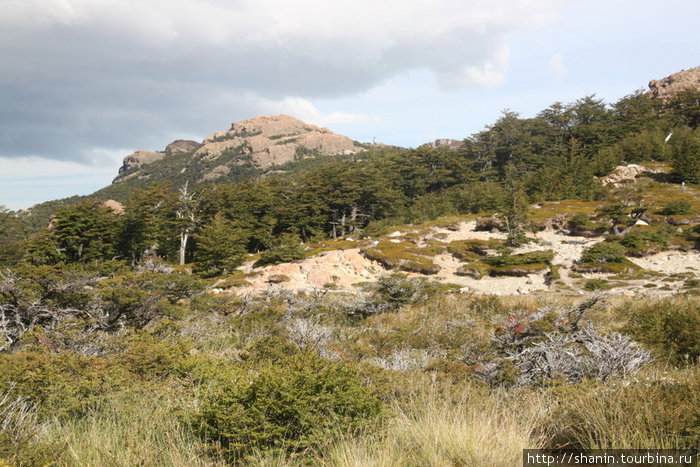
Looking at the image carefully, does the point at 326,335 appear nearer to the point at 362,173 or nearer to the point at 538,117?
the point at 362,173

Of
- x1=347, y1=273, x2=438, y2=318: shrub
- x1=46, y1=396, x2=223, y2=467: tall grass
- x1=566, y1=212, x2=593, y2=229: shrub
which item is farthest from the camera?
x1=566, y1=212, x2=593, y2=229: shrub

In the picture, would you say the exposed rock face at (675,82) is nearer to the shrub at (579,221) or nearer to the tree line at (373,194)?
the tree line at (373,194)

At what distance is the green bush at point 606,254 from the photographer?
1791 centimetres

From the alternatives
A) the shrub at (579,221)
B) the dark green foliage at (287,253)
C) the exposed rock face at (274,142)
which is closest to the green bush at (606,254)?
the shrub at (579,221)

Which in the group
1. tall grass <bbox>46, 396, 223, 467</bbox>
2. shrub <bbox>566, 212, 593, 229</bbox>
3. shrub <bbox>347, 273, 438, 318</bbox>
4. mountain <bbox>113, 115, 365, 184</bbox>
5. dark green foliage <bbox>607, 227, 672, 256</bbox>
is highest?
mountain <bbox>113, 115, 365, 184</bbox>

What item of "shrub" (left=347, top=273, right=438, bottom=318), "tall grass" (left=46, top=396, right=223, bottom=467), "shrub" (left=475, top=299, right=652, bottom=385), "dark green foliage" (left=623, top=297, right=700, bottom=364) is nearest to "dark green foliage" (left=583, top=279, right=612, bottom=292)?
"shrub" (left=347, top=273, right=438, bottom=318)

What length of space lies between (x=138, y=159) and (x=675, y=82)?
206 meters

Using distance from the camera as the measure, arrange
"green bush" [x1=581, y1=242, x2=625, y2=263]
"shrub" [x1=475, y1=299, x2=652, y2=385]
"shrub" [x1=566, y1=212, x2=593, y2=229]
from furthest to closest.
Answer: "shrub" [x1=566, y1=212, x2=593, y2=229]
"green bush" [x1=581, y1=242, x2=625, y2=263]
"shrub" [x1=475, y1=299, x2=652, y2=385]

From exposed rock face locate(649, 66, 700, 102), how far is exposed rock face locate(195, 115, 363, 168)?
9958 centimetres

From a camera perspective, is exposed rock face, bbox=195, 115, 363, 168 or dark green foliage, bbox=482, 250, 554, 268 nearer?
dark green foliage, bbox=482, 250, 554, 268

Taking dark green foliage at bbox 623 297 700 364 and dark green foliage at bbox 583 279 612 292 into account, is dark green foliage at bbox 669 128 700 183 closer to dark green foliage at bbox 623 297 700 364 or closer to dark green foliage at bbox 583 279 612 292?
dark green foliage at bbox 583 279 612 292

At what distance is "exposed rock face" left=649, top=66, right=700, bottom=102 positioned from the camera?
6656 cm

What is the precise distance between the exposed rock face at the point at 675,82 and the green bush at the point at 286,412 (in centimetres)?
8970

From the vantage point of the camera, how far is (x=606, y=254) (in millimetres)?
18000
